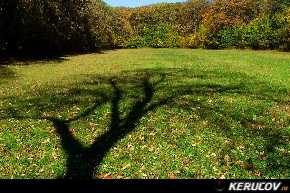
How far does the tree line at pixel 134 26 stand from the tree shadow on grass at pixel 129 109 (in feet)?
53.5

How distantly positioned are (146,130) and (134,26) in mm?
79924

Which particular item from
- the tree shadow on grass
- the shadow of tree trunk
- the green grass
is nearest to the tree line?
the tree shadow on grass

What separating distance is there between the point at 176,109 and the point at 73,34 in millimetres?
36151

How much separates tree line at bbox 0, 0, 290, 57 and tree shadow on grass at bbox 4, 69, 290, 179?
53.5 ft

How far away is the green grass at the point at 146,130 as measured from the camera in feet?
25.6

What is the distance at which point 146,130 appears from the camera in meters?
10.5

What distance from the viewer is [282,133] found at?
10102 mm

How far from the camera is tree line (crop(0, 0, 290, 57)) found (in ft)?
109

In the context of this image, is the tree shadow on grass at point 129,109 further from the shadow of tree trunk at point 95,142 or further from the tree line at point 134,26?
the tree line at point 134,26

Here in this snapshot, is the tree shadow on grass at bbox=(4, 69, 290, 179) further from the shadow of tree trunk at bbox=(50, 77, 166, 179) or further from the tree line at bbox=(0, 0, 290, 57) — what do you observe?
the tree line at bbox=(0, 0, 290, 57)

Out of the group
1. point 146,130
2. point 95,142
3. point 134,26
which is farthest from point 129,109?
point 134,26

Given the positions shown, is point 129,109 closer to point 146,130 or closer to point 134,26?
point 146,130

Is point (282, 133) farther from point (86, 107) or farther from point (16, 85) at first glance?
point (16, 85)
